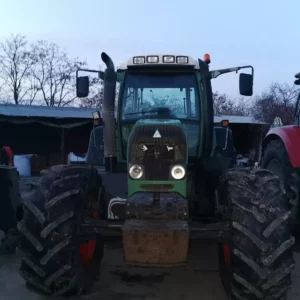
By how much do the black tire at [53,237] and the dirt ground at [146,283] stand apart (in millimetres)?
478

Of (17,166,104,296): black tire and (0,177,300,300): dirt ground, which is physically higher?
(17,166,104,296): black tire

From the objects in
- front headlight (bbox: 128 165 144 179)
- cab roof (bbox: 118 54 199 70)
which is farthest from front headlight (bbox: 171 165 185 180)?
cab roof (bbox: 118 54 199 70)

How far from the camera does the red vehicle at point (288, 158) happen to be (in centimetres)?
511

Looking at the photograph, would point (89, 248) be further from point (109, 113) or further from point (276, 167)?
point (276, 167)

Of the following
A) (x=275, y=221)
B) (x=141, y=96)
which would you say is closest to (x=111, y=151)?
(x=141, y=96)

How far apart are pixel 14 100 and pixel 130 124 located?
115 feet

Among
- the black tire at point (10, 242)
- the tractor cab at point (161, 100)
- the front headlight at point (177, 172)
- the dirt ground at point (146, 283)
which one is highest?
the tractor cab at point (161, 100)

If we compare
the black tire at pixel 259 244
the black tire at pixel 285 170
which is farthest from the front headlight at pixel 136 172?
the black tire at pixel 285 170

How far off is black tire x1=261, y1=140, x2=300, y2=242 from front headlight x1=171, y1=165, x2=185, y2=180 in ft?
6.94

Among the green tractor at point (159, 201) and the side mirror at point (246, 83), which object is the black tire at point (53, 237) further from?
the side mirror at point (246, 83)

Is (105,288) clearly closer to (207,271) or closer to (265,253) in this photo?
(207,271)

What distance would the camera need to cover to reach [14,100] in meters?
37.2

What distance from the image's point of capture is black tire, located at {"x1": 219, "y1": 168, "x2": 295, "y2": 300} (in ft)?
10.2

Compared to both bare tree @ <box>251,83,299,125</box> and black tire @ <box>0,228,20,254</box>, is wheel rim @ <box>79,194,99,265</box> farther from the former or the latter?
bare tree @ <box>251,83,299,125</box>
